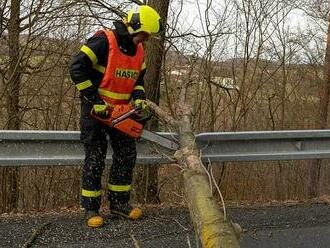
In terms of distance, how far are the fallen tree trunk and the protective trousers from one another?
1.75 feet

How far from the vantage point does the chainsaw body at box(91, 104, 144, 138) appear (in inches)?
167

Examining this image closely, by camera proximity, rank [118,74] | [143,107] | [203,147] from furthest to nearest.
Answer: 1. [203,147]
2. [143,107]
3. [118,74]

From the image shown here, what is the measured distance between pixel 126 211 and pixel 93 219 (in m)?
0.38

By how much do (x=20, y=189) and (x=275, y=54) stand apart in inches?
352

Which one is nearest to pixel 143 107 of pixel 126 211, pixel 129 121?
pixel 129 121

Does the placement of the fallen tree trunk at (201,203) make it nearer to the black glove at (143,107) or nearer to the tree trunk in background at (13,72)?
the black glove at (143,107)

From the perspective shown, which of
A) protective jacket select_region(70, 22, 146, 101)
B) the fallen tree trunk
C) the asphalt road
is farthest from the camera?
protective jacket select_region(70, 22, 146, 101)

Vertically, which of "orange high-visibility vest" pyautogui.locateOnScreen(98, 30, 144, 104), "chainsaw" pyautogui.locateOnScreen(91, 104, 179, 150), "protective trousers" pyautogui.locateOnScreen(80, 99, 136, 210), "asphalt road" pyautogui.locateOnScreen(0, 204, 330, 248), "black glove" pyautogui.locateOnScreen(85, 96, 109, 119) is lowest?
"asphalt road" pyautogui.locateOnScreen(0, 204, 330, 248)

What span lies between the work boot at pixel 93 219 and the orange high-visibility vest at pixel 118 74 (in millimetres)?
977

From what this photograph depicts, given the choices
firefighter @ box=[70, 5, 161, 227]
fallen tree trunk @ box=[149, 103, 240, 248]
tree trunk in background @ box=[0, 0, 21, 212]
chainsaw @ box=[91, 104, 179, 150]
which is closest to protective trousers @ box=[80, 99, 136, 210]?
firefighter @ box=[70, 5, 161, 227]

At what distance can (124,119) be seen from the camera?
4242mm

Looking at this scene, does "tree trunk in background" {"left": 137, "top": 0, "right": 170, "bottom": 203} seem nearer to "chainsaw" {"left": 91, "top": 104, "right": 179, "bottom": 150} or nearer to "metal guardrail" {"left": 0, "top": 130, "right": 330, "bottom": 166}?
"metal guardrail" {"left": 0, "top": 130, "right": 330, "bottom": 166}

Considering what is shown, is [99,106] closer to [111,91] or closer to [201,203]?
[111,91]

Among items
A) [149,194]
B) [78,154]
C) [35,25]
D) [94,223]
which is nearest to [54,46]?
[35,25]
